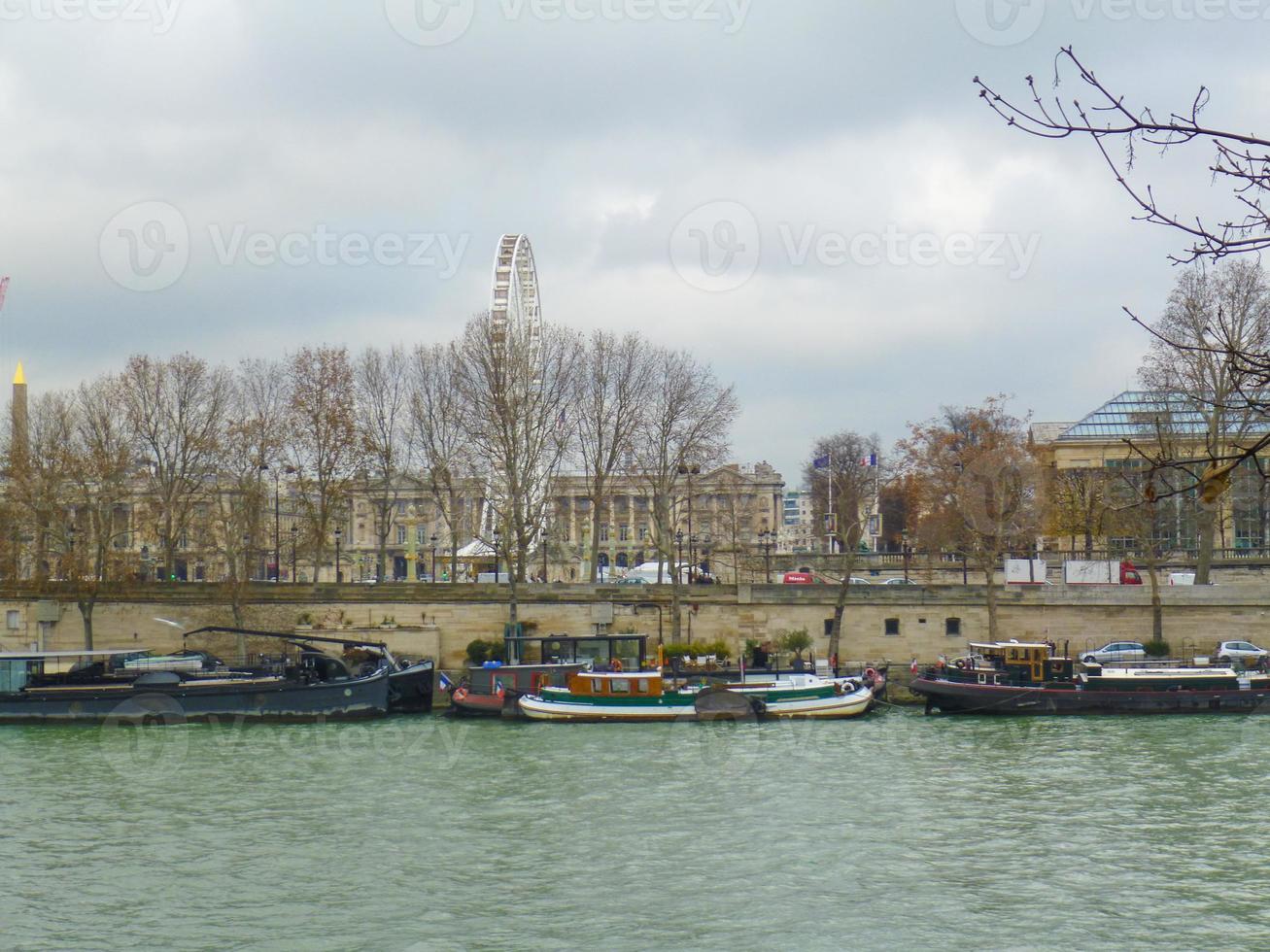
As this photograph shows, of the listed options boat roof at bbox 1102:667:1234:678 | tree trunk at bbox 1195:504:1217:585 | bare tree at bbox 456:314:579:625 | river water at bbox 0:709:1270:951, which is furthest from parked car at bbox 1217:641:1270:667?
bare tree at bbox 456:314:579:625

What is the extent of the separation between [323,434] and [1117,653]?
31.3m

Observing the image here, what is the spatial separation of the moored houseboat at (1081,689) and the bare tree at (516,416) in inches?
706

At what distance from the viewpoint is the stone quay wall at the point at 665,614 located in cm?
5194

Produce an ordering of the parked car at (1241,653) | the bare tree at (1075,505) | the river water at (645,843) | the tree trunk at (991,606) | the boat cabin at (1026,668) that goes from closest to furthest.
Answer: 1. the river water at (645,843)
2. the boat cabin at (1026,668)
3. the parked car at (1241,653)
4. the tree trunk at (991,606)
5. the bare tree at (1075,505)

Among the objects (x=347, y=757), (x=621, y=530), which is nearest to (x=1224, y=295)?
(x=347, y=757)

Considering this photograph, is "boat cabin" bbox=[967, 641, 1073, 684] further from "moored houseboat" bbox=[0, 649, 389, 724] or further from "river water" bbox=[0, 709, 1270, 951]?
"moored houseboat" bbox=[0, 649, 389, 724]

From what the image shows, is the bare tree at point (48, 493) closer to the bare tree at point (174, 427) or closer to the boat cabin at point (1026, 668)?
the bare tree at point (174, 427)

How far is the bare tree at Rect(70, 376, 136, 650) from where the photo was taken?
176ft

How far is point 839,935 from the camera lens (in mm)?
17078

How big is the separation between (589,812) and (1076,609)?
106 feet

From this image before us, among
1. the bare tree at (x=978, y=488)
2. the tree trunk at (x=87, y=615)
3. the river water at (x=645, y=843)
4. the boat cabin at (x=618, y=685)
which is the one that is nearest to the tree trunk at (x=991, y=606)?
the bare tree at (x=978, y=488)

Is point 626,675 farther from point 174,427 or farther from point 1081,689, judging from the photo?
point 174,427

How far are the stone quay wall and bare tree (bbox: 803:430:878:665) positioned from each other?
3.49 ft

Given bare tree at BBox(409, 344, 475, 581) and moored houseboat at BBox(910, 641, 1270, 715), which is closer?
moored houseboat at BBox(910, 641, 1270, 715)
